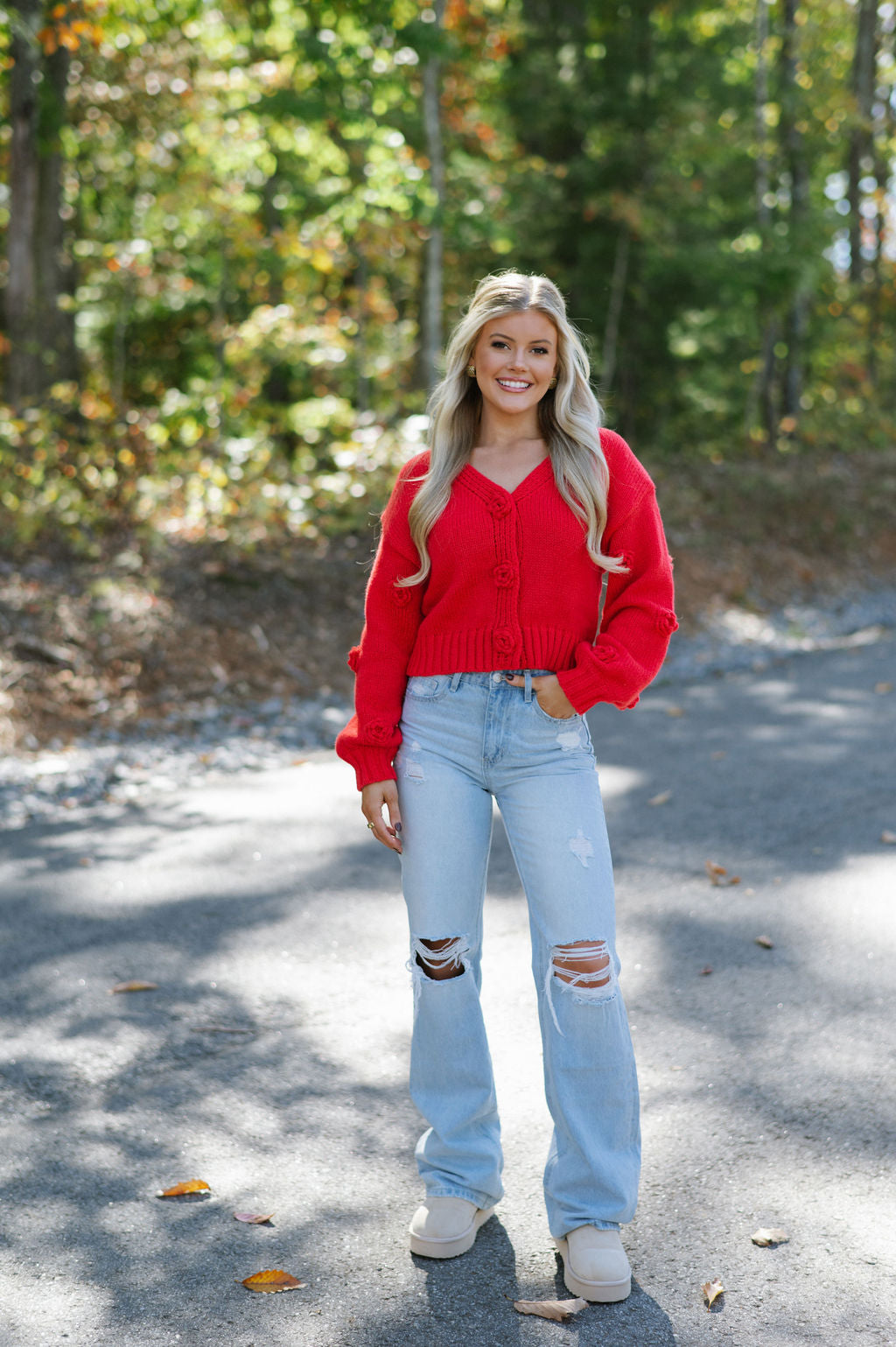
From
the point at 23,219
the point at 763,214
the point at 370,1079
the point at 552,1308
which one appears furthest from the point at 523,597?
the point at 763,214

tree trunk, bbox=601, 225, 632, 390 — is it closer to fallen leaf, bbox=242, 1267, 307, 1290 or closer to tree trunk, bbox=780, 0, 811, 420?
tree trunk, bbox=780, 0, 811, 420

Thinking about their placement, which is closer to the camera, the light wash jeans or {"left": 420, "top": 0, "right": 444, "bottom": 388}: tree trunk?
the light wash jeans

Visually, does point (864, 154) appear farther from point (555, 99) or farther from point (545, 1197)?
point (545, 1197)

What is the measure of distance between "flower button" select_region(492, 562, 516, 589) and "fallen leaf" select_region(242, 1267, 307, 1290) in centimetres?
157

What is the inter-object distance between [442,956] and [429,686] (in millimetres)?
592

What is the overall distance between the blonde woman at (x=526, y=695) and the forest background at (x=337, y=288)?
497cm

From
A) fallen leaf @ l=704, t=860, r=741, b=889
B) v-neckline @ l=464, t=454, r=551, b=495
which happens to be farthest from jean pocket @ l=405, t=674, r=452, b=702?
fallen leaf @ l=704, t=860, r=741, b=889

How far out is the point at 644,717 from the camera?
7570 millimetres

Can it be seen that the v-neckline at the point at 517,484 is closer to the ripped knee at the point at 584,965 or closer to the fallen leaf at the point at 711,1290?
the ripped knee at the point at 584,965

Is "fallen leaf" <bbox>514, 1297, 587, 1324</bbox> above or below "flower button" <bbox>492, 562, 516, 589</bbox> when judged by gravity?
below

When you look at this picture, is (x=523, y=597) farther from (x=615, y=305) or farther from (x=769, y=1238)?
(x=615, y=305)

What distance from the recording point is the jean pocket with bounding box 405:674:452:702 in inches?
100

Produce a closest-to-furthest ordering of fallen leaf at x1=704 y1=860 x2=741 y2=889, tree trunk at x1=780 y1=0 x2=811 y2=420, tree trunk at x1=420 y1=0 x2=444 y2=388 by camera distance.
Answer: fallen leaf at x1=704 y1=860 x2=741 y2=889
tree trunk at x1=420 y1=0 x2=444 y2=388
tree trunk at x1=780 y1=0 x2=811 y2=420

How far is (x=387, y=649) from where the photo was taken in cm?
263
